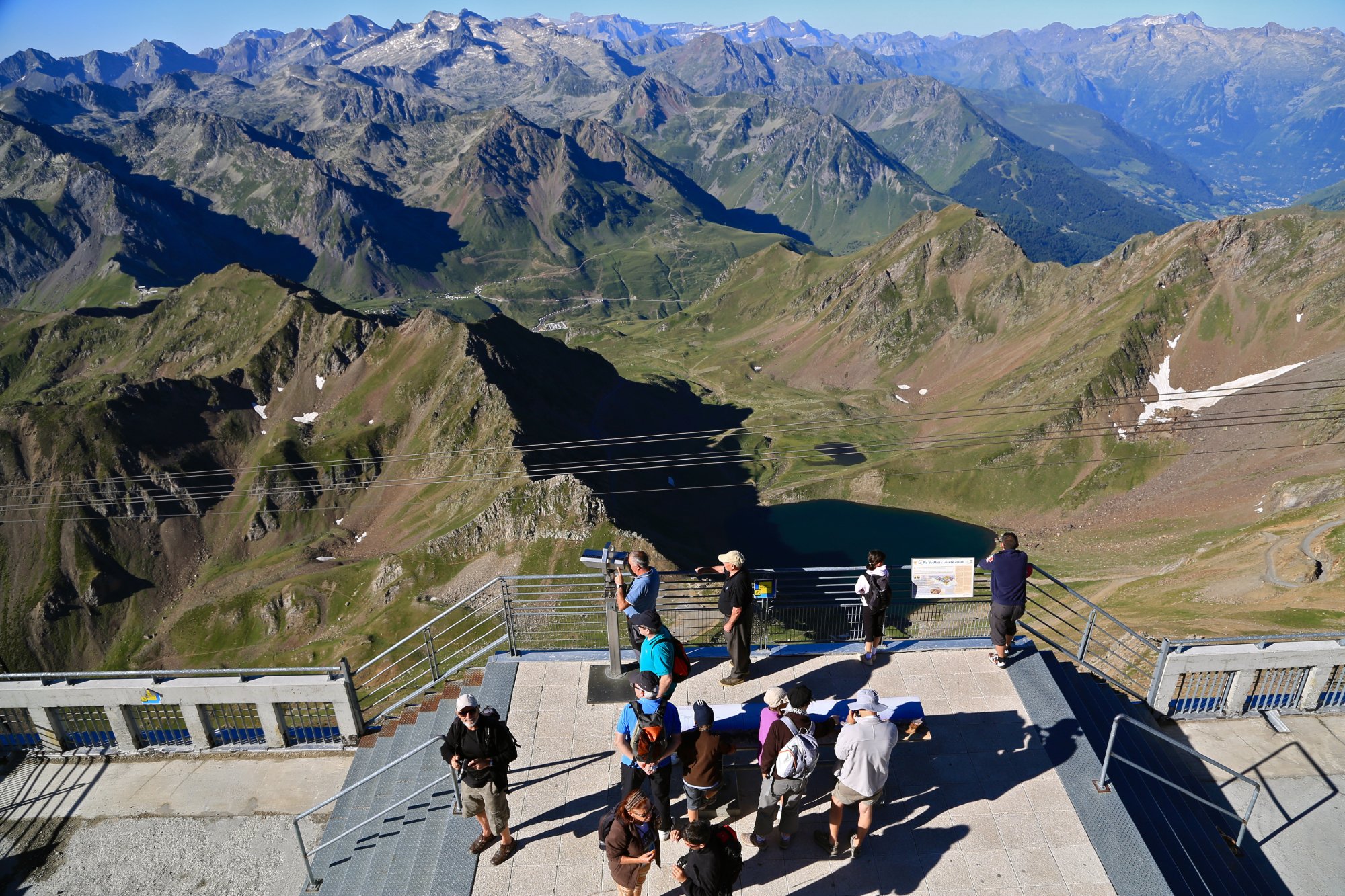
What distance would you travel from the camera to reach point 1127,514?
88688 millimetres

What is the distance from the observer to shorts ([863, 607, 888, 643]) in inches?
629

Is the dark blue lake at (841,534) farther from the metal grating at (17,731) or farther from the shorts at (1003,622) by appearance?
the metal grating at (17,731)

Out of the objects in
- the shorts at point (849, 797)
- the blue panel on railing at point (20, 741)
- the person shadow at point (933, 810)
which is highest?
the shorts at point (849, 797)

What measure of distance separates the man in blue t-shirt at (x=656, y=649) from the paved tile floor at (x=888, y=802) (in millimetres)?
2326

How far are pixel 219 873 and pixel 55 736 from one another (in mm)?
6737

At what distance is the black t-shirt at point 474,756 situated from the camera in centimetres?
1166

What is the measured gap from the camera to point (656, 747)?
35.8ft

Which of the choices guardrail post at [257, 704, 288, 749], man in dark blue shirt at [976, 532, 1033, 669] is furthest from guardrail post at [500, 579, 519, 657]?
man in dark blue shirt at [976, 532, 1033, 669]

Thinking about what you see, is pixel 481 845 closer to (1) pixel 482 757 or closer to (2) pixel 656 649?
(1) pixel 482 757

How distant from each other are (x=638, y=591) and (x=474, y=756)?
418 centimetres

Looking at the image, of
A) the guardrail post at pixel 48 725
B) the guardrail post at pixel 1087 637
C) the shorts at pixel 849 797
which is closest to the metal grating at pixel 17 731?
the guardrail post at pixel 48 725

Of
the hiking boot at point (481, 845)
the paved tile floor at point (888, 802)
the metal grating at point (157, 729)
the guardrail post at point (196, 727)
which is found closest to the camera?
the paved tile floor at point (888, 802)

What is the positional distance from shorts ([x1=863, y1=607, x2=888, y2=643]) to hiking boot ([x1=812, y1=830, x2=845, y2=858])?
484 centimetres

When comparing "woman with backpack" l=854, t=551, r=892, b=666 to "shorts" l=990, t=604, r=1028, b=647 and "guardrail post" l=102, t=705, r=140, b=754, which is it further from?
"guardrail post" l=102, t=705, r=140, b=754
